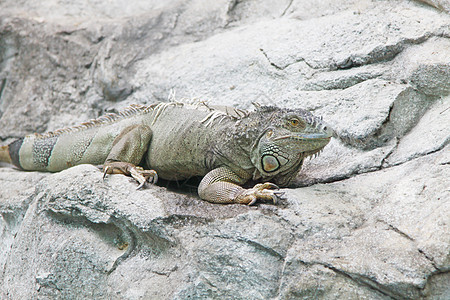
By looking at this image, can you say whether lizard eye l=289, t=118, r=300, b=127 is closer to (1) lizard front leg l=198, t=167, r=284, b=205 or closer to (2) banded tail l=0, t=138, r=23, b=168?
(1) lizard front leg l=198, t=167, r=284, b=205

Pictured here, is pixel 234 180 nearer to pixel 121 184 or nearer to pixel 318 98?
pixel 121 184

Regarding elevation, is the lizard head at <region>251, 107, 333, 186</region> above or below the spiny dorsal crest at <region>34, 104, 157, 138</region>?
above

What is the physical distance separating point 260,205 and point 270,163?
440 millimetres

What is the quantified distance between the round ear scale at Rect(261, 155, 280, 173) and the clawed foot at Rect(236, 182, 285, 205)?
19 centimetres

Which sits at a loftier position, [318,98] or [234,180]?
[318,98]

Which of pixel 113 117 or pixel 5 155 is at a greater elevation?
pixel 113 117

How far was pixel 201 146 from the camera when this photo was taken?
4.29 metres

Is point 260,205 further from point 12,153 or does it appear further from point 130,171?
point 12,153

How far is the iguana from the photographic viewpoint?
3775 mm

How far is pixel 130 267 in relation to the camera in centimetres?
361

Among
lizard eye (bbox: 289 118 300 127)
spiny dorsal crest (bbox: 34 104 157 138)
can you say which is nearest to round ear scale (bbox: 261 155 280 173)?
lizard eye (bbox: 289 118 300 127)

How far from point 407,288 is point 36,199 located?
3.17 m

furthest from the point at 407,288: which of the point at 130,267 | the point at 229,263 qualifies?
the point at 130,267

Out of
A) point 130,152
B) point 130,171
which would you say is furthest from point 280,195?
point 130,152
